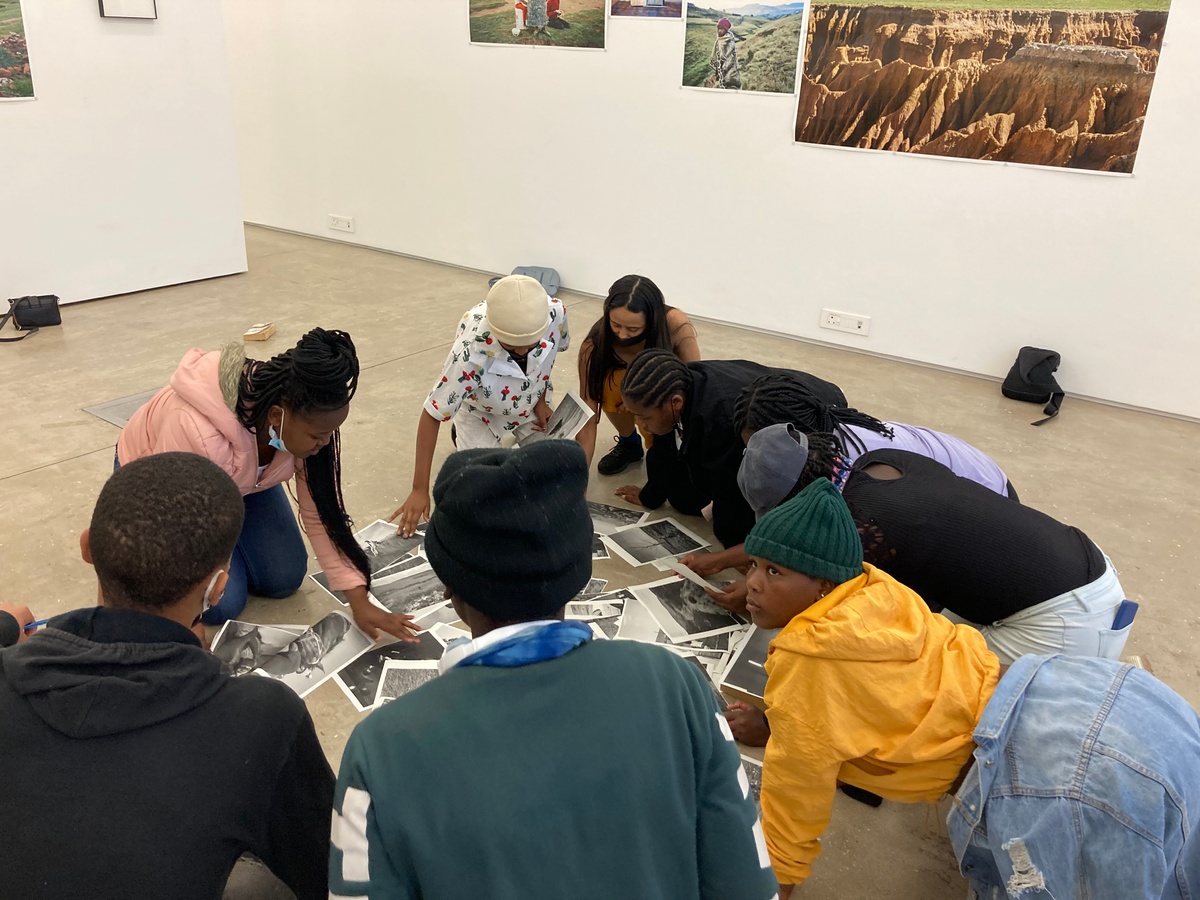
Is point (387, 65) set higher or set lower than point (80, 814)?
higher

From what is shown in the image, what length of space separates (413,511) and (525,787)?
2166 millimetres

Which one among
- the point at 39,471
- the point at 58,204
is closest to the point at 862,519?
the point at 39,471

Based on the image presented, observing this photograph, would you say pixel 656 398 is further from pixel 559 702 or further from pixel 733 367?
pixel 559 702

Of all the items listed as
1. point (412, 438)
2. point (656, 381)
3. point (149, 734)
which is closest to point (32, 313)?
point (412, 438)

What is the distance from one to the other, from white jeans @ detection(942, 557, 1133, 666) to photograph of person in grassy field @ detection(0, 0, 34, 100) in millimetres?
6012

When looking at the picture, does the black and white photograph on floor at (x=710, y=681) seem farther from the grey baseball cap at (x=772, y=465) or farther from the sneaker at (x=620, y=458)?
the sneaker at (x=620, y=458)

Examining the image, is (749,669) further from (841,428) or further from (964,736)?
(964,736)

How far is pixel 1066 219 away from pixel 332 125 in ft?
17.7

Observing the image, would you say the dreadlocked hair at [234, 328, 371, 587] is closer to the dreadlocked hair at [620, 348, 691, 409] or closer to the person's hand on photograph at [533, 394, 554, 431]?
the dreadlocked hair at [620, 348, 691, 409]

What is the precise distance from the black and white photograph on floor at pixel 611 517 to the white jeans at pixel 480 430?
0.39 m

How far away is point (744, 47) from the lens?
5.01 meters

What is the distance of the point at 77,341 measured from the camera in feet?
16.6

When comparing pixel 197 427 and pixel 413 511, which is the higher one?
pixel 197 427

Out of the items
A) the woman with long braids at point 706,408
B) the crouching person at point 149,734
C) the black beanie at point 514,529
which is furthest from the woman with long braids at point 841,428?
the crouching person at point 149,734
